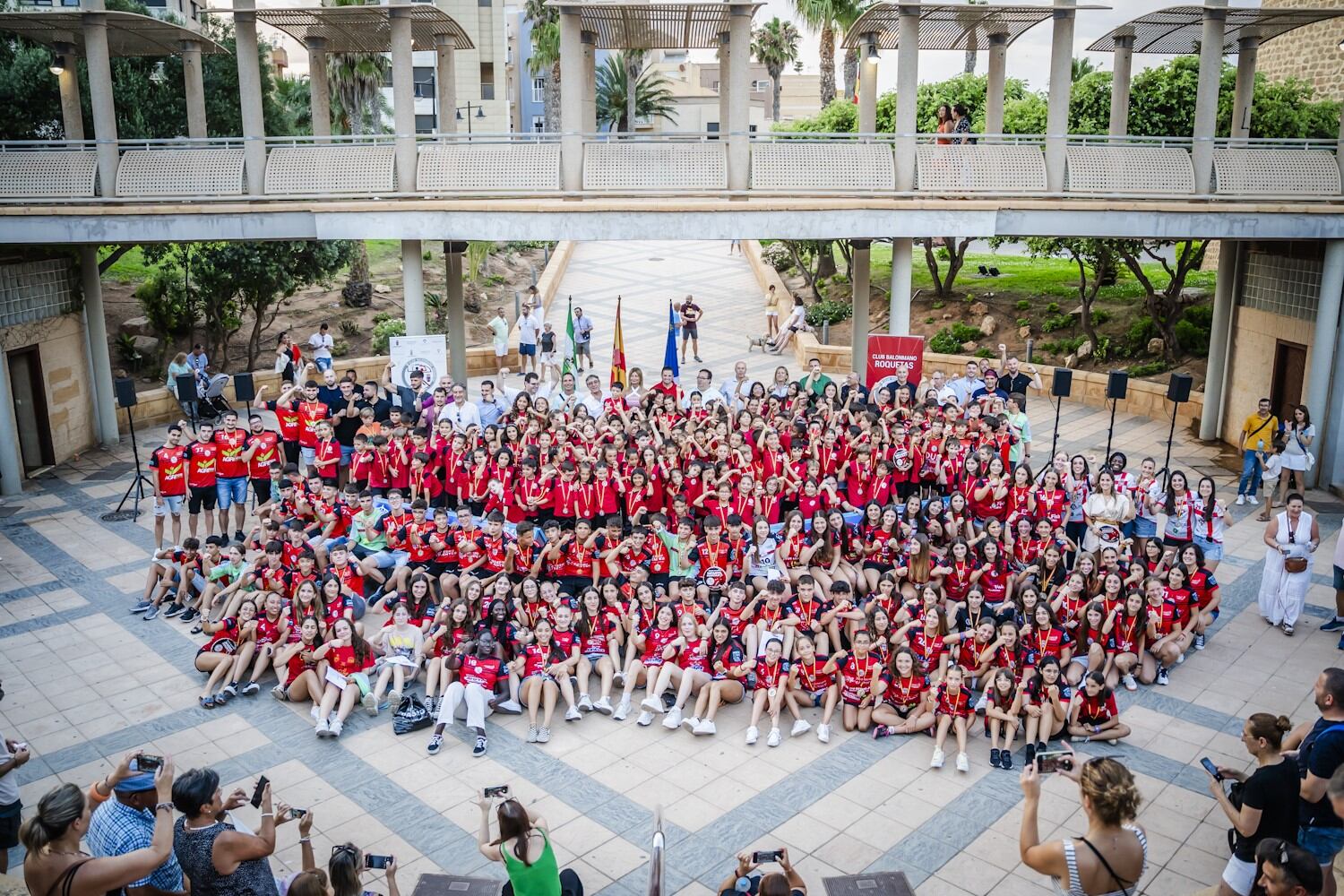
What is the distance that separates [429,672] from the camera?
11.0m

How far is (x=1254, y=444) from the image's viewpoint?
54.0 ft

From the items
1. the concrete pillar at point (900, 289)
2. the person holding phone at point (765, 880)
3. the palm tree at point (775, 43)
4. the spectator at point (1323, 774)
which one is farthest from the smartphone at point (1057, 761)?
the palm tree at point (775, 43)

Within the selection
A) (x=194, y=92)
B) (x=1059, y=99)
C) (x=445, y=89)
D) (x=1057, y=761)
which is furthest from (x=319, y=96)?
(x=1057, y=761)

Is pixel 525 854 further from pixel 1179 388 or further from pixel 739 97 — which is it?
pixel 739 97

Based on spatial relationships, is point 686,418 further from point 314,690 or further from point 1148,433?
point 1148,433

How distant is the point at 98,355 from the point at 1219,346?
21225 millimetres

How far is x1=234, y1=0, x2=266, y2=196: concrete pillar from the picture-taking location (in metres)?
17.4

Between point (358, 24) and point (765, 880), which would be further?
point (358, 24)

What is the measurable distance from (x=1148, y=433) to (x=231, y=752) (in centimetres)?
1738

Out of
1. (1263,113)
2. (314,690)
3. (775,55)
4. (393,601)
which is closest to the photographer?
(314,690)

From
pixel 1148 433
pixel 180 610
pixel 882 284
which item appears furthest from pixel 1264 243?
pixel 180 610

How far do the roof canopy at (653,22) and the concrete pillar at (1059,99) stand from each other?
4944 mm

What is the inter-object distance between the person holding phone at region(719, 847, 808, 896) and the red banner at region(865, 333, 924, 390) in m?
11.5

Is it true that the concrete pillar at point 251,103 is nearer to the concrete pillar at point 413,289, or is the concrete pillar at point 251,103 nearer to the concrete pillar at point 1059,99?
the concrete pillar at point 413,289
